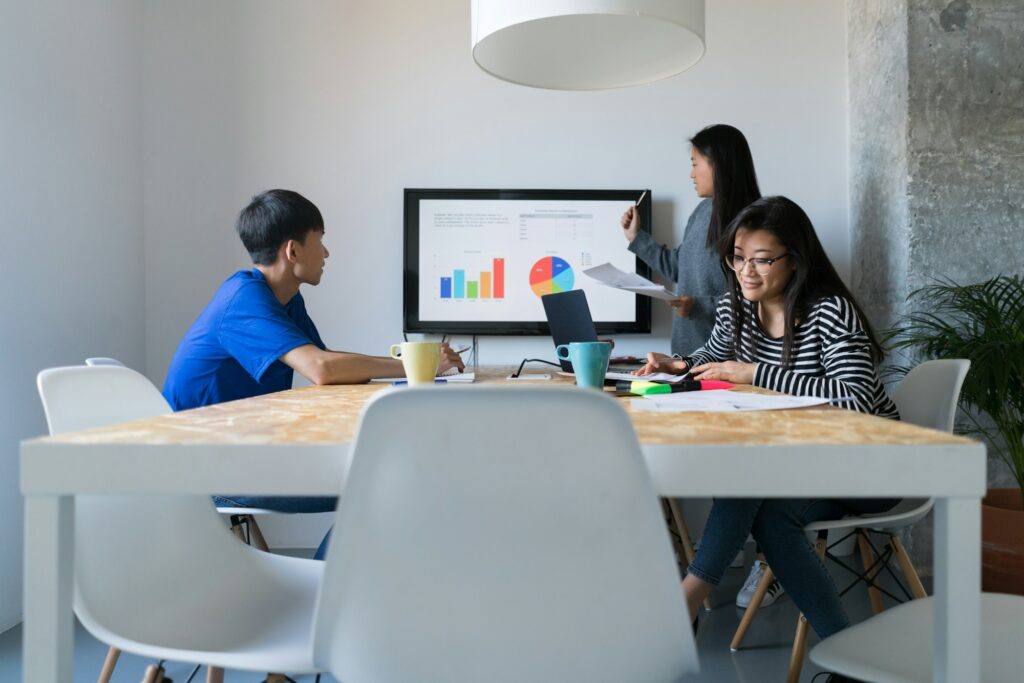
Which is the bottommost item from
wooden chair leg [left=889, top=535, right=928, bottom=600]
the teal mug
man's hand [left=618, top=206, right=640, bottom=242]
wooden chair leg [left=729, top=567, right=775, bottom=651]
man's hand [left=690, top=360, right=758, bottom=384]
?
wooden chair leg [left=729, top=567, right=775, bottom=651]

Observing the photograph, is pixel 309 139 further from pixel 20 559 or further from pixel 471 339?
pixel 20 559

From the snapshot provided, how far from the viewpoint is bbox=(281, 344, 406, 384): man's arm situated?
1969 millimetres

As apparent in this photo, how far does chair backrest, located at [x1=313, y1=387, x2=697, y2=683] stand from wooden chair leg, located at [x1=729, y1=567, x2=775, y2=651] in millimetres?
1426

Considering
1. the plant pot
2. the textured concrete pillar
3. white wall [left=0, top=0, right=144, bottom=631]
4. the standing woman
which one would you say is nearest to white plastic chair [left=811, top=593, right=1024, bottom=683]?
the plant pot

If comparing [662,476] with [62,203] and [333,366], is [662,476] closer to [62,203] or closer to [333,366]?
[333,366]

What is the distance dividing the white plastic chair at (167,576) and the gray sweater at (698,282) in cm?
189

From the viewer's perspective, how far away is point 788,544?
166 centimetres

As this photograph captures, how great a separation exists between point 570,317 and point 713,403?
2.75 ft

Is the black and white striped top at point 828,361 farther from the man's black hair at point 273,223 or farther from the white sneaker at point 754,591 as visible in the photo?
the man's black hair at point 273,223

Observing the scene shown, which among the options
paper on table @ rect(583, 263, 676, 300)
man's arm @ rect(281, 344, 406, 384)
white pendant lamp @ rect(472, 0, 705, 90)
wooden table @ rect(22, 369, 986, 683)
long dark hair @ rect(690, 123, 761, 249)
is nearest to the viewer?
wooden table @ rect(22, 369, 986, 683)

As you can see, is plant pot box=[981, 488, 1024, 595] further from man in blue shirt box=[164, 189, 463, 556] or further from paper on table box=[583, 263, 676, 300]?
man in blue shirt box=[164, 189, 463, 556]

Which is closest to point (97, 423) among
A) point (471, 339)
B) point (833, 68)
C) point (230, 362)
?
point (230, 362)

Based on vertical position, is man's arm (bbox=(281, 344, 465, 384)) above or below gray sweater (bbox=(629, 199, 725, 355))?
below

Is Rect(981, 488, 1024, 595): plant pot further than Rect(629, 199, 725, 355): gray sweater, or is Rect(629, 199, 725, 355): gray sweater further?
Rect(629, 199, 725, 355): gray sweater
